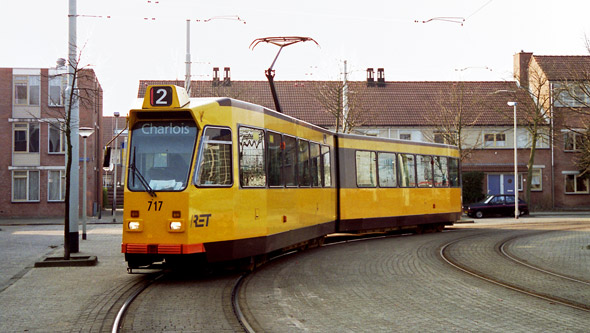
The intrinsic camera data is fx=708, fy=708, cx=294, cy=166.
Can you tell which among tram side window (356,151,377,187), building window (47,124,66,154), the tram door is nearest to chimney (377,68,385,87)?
the tram door

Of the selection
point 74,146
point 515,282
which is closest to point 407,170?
point 74,146

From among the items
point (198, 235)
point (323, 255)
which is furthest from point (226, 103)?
point (323, 255)

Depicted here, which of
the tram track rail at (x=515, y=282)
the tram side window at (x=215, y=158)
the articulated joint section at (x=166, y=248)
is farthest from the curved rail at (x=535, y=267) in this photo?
the articulated joint section at (x=166, y=248)

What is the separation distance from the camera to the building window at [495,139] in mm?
50812

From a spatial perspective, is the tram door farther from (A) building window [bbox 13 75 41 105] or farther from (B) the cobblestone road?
(B) the cobblestone road

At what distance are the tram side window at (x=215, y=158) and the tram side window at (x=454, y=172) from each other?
587 inches

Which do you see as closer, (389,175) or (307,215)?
(307,215)

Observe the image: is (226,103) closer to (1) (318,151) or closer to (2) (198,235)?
(2) (198,235)

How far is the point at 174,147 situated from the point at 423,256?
6983 millimetres

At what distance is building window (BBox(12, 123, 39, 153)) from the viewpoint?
139ft

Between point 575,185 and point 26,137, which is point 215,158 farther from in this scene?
point 575,185

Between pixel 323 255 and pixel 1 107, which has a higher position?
pixel 1 107

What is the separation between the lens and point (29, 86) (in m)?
42.4

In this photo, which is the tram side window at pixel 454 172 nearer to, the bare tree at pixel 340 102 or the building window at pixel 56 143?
the bare tree at pixel 340 102
